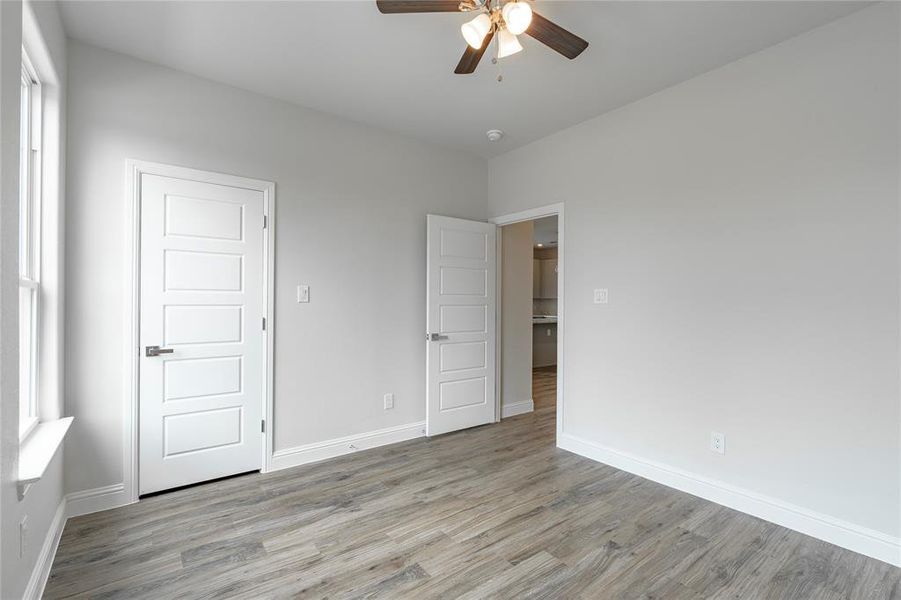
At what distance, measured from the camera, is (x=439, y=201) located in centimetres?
414

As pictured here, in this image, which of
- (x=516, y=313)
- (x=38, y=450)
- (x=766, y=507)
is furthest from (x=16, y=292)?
(x=516, y=313)

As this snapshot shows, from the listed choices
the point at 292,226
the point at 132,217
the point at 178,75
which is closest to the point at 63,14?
the point at 178,75

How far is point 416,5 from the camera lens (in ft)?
6.03

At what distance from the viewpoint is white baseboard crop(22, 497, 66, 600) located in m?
1.72

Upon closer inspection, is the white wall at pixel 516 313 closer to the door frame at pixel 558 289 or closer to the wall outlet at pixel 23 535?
the door frame at pixel 558 289

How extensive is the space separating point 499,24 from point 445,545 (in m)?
2.62

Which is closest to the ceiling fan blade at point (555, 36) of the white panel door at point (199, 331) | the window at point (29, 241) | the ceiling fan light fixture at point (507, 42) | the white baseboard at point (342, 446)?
the ceiling fan light fixture at point (507, 42)

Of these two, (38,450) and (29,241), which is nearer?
(38,450)

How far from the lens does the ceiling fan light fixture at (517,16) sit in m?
1.73

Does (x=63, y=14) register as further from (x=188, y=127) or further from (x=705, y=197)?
(x=705, y=197)

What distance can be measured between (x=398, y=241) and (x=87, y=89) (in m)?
2.29

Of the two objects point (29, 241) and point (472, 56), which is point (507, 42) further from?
point (29, 241)

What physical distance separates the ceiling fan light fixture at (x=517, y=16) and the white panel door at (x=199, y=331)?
2.16 meters

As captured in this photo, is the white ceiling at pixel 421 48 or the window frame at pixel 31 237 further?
the white ceiling at pixel 421 48
